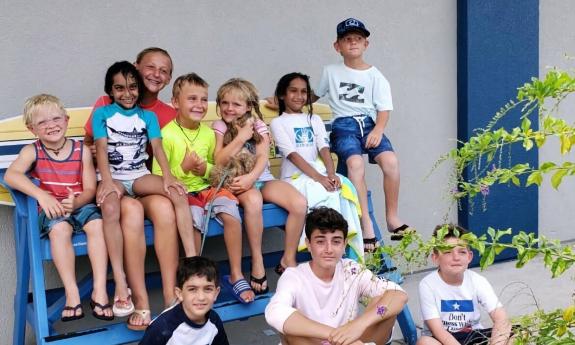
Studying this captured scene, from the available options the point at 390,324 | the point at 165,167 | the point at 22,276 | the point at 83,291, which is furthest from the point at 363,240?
the point at 22,276

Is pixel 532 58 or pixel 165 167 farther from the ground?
pixel 532 58

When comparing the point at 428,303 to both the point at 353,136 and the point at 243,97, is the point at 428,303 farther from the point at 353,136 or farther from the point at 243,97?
the point at 243,97

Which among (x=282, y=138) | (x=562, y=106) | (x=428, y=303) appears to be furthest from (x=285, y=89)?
(x=562, y=106)

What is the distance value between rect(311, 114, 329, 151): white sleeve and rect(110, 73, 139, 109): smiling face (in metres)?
0.96

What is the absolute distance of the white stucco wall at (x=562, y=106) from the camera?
523cm

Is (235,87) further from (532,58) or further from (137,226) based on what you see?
(532,58)

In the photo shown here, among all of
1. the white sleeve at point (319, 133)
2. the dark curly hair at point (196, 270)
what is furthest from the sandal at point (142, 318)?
the white sleeve at point (319, 133)

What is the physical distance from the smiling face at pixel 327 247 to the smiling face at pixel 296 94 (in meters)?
0.96

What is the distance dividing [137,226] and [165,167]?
0.34 meters

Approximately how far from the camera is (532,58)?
4980 mm

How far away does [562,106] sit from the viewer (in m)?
5.40

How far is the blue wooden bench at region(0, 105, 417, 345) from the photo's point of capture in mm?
3035

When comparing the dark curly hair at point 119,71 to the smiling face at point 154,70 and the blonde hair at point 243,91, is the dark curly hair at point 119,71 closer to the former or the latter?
the smiling face at point 154,70

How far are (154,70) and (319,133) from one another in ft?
2.96
